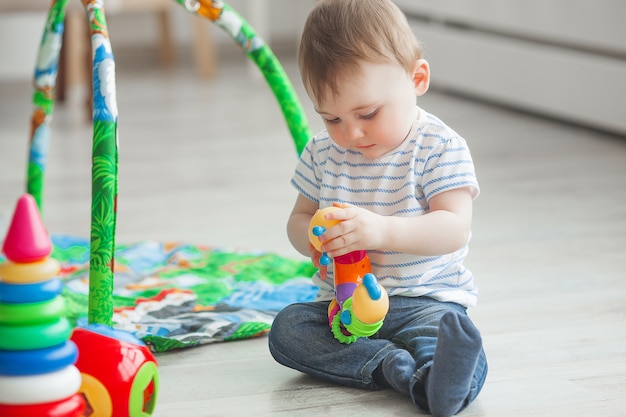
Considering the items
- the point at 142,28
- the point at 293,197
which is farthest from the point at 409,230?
the point at 142,28

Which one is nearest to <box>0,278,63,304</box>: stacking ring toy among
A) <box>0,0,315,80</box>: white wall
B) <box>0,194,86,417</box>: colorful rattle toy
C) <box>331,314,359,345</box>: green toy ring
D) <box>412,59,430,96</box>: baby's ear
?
<box>0,194,86,417</box>: colorful rattle toy

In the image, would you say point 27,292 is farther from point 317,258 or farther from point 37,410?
point 317,258

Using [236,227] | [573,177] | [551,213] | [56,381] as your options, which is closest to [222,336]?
[56,381]

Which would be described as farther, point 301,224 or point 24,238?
point 301,224

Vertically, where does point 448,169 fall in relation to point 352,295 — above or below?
above

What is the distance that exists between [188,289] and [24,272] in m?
0.68

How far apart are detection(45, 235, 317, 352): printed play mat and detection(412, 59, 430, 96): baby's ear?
15.7 inches

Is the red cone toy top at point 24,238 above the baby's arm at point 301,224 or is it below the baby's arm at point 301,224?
above

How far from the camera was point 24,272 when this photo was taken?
0.81 meters

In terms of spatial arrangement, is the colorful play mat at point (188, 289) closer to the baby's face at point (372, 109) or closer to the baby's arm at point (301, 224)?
the baby's arm at point (301, 224)

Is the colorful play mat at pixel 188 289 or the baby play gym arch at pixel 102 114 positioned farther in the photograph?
the colorful play mat at pixel 188 289

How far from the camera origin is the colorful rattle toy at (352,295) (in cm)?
102

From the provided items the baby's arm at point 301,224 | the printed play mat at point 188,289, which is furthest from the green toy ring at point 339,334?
the printed play mat at point 188,289

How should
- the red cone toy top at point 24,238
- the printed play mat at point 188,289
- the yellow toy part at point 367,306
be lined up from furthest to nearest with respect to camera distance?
the printed play mat at point 188,289 → the yellow toy part at point 367,306 → the red cone toy top at point 24,238
